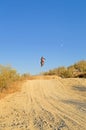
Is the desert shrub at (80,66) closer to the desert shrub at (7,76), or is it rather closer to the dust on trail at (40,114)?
the desert shrub at (7,76)

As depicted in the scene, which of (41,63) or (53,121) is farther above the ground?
(41,63)

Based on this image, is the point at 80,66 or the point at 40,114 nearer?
the point at 40,114

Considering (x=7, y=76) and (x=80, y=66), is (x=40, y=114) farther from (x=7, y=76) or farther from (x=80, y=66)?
(x=80, y=66)

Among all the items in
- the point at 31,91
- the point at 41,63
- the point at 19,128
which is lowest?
the point at 19,128

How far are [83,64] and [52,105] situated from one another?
1415 inches

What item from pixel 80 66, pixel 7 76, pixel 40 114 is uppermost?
pixel 80 66

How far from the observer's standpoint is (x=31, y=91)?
2684cm

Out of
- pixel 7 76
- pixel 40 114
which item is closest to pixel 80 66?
pixel 7 76

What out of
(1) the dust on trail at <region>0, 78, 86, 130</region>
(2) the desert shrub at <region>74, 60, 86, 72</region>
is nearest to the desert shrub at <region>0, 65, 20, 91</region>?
(1) the dust on trail at <region>0, 78, 86, 130</region>

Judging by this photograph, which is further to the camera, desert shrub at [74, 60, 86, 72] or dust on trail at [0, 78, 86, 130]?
desert shrub at [74, 60, 86, 72]

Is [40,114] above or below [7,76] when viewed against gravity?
below

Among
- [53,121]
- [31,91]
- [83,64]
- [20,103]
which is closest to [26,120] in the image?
[53,121]

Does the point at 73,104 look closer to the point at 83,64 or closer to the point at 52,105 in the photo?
the point at 52,105

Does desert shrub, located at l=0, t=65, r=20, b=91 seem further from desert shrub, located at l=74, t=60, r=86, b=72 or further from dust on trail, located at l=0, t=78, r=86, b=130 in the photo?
desert shrub, located at l=74, t=60, r=86, b=72
